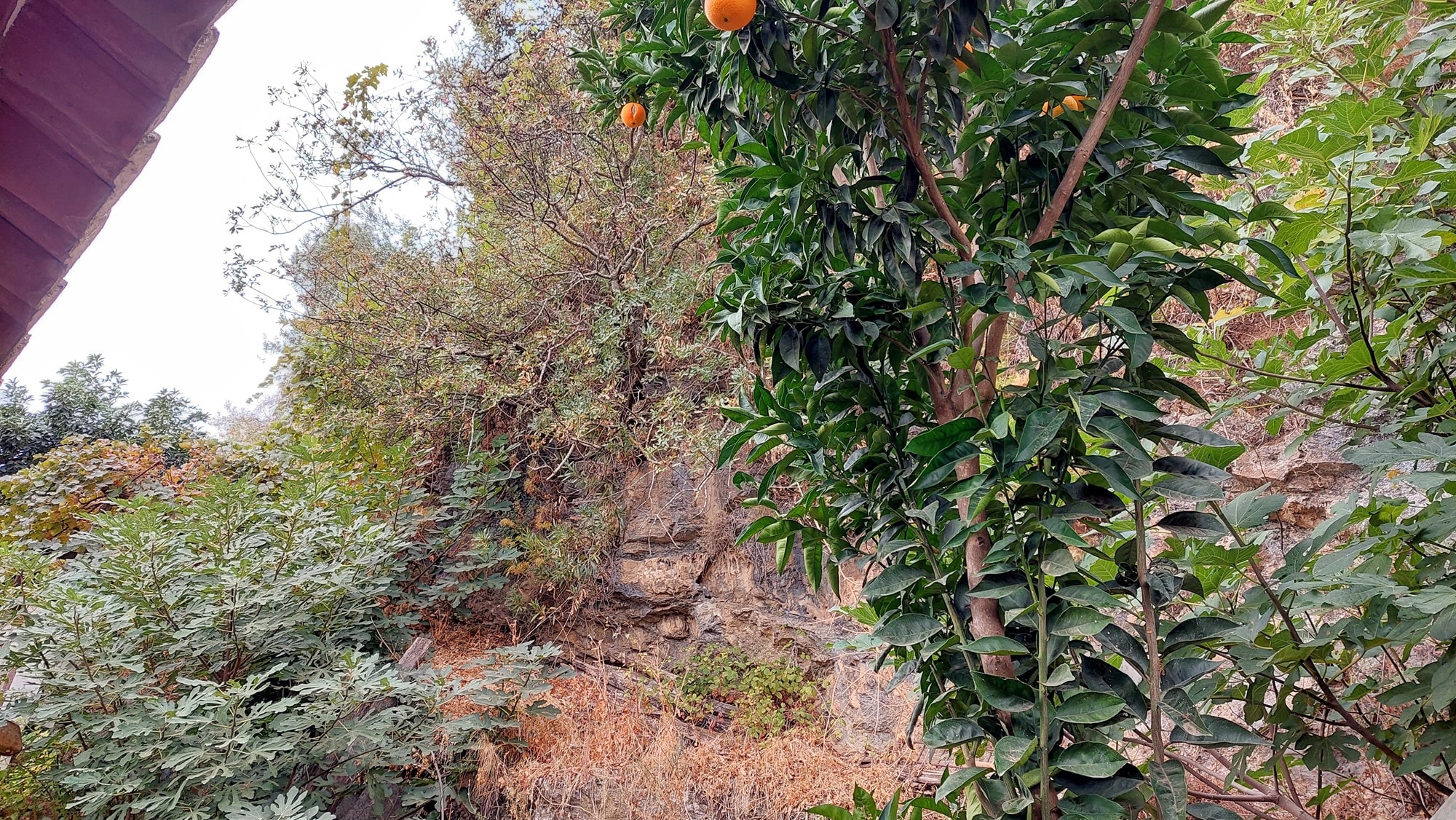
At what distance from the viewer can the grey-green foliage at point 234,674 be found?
6.89ft

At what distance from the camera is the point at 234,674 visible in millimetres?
2543

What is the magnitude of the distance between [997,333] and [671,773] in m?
2.39

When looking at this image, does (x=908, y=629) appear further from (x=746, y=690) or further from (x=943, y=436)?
(x=746, y=690)

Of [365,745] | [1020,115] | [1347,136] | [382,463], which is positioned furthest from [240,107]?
[1347,136]

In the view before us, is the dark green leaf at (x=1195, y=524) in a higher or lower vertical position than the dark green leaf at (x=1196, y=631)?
higher

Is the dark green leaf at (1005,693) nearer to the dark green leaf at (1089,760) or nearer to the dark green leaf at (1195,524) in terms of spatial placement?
the dark green leaf at (1089,760)

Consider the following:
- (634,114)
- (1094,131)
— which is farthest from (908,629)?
(634,114)

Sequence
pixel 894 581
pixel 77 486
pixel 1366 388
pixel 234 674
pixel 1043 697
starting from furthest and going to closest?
1. pixel 77 486
2. pixel 234 674
3. pixel 1366 388
4. pixel 894 581
5. pixel 1043 697

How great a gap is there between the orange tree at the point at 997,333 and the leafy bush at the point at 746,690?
2301 millimetres

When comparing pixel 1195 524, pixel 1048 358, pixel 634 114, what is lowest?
pixel 1195 524

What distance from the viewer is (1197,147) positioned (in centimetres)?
72

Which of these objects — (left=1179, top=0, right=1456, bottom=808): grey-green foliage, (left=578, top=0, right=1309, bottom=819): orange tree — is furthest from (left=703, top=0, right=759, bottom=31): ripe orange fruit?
(left=1179, top=0, right=1456, bottom=808): grey-green foliage

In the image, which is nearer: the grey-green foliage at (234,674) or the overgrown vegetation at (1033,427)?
the overgrown vegetation at (1033,427)

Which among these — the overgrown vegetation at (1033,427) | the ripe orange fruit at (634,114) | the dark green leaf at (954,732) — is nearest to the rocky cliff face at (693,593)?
the overgrown vegetation at (1033,427)
